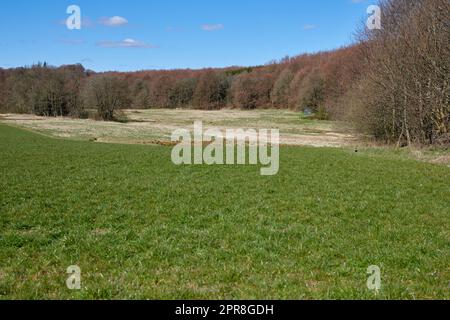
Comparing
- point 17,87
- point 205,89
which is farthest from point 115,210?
point 205,89

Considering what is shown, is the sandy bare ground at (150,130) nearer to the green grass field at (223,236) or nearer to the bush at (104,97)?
the bush at (104,97)

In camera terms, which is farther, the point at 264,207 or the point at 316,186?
the point at 316,186

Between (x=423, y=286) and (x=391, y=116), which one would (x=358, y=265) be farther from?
(x=391, y=116)

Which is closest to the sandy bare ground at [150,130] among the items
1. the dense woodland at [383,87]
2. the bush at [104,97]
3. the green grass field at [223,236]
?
the dense woodland at [383,87]

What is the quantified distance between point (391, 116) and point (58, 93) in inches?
3320

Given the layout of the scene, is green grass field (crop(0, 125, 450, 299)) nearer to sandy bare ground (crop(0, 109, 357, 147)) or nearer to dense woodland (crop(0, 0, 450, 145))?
dense woodland (crop(0, 0, 450, 145))

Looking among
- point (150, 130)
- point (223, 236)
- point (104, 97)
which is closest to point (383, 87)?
point (223, 236)

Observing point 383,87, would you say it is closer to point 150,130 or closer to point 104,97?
point 150,130

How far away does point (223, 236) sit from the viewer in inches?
396

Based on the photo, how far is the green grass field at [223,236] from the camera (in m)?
7.14

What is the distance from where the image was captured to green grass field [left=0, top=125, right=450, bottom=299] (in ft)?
23.4

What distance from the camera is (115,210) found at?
41.4 ft
